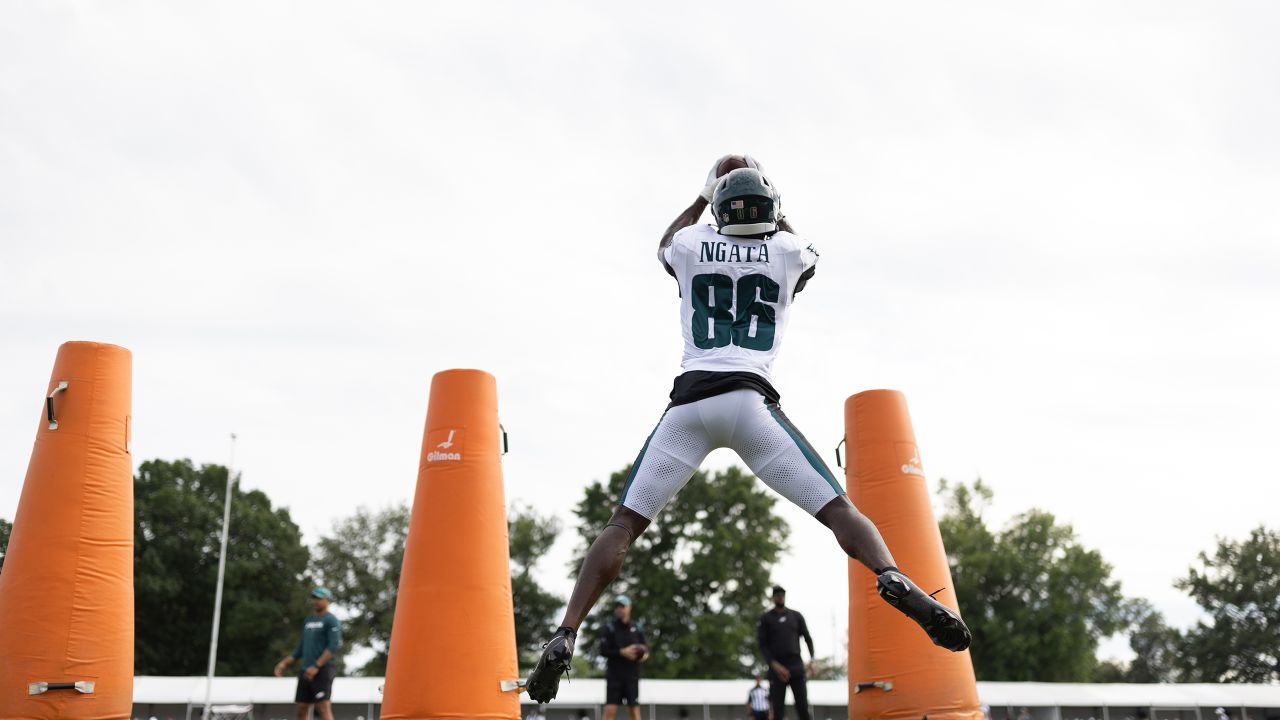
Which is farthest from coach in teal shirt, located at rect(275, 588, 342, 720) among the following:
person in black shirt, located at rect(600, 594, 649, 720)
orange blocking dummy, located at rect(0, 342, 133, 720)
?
person in black shirt, located at rect(600, 594, 649, 720)

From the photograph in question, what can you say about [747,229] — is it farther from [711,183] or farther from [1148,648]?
[1148,648]

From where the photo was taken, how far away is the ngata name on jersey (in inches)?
163

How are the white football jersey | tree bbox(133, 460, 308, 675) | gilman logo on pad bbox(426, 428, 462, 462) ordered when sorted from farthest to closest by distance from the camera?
1. tree bbox(133, 460, 308, 675)
2. gilman logo on pad bbox(426, 428, 462, 462)
3. the white football jersey

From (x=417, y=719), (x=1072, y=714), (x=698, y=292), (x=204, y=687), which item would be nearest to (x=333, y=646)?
(x=417, y=719)

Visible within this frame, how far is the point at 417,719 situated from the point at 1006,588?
4585 cm

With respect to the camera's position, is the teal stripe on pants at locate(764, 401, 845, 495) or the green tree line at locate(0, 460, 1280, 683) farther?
the green tree line at locate(0, 460, 1280, 683)

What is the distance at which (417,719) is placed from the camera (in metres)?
9.13

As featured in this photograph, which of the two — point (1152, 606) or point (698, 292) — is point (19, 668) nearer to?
point (698, 292)

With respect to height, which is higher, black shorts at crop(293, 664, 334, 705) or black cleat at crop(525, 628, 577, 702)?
black cleat at crop(525, 628, 577, 702)

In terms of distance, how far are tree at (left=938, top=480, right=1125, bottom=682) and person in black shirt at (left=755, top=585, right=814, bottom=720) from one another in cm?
3838

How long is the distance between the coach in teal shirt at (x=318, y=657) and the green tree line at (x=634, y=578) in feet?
98.0

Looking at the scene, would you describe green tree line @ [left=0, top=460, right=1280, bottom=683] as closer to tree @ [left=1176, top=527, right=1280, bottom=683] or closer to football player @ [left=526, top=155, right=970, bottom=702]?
tree @ [left=1176, top=527, right=1280, bottom=683]

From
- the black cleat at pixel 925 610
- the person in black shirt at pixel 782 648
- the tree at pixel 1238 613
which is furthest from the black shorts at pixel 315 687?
the tree at pixel 1238 613

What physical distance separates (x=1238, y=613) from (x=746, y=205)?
67.5 meters
